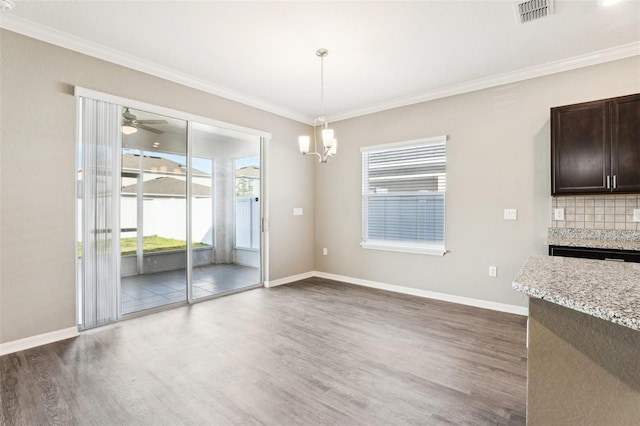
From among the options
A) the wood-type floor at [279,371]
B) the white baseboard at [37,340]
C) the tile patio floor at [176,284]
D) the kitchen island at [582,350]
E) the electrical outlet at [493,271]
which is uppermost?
the kitchen island at [582,350]

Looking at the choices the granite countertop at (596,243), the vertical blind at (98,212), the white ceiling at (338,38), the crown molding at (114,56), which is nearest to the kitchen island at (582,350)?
the granite countertop at (596,243)

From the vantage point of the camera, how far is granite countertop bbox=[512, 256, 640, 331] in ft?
2.79

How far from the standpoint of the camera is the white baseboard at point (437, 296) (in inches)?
148

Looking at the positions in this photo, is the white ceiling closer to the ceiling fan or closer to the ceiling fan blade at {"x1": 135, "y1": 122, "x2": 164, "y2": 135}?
the ceiling fan

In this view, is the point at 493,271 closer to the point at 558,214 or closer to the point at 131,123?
the point at 558,214

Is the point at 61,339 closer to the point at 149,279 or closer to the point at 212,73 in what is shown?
the point at 149,279

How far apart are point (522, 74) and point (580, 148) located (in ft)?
3.76

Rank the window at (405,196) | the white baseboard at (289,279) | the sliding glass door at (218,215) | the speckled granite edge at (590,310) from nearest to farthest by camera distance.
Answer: the speckled granite edge at (590,310) → the sliding glass door at (218,215) → the window at (405,196) → the white baseboard at (289,279)

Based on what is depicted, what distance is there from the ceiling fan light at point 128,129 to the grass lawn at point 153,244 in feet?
3.99

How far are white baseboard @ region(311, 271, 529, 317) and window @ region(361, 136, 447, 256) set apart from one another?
58 cm

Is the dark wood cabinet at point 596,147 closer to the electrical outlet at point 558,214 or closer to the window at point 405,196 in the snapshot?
the electrical outlet at point 558,214

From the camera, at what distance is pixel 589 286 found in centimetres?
109

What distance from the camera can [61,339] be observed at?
297 cm

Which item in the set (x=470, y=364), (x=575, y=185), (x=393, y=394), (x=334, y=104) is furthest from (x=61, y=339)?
(x=575, y=185)
